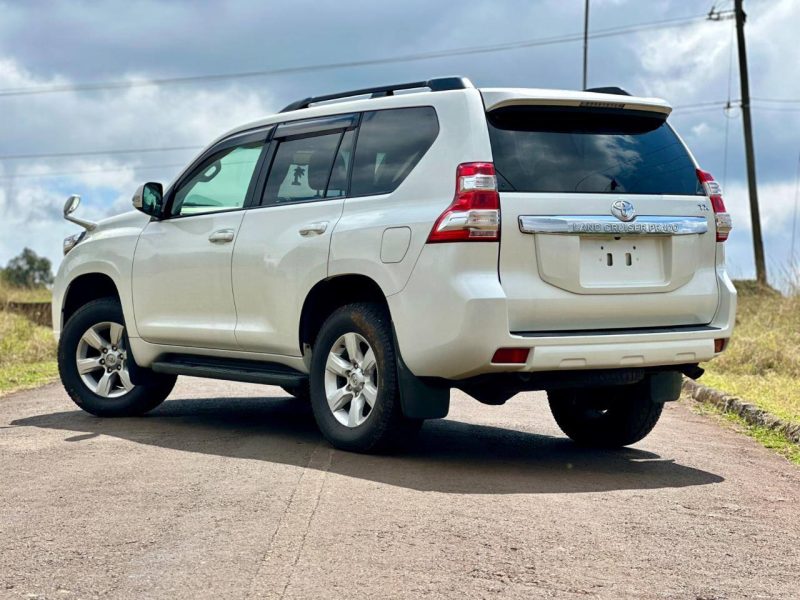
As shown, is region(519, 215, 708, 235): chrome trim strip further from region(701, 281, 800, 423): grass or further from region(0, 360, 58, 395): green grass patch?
region(0, 360, 58, 395): green grass patch

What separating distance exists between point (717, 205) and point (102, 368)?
16.3 feet

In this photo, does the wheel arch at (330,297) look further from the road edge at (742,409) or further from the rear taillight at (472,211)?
the road edge at (742,409)

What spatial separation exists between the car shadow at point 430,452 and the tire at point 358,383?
0.51 feet

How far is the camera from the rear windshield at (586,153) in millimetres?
7109

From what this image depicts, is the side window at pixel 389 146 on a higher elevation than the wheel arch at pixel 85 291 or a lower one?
higher

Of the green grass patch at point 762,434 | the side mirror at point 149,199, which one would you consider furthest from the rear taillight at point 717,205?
the side mirror at point 149,199

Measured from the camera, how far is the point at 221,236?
865cm

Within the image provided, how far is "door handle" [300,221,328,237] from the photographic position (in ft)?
25.5

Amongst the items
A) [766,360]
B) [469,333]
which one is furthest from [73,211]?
[766,360]

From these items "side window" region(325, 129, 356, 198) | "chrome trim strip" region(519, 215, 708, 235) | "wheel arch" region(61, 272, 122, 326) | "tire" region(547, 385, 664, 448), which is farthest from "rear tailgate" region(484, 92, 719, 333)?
"wheel arch" region(61, 272, 122, 326)

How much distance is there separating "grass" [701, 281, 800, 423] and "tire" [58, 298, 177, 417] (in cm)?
510

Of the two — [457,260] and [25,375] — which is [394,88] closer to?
[457,260]

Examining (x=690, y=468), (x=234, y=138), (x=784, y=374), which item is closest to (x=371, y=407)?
(x=690, y=468)

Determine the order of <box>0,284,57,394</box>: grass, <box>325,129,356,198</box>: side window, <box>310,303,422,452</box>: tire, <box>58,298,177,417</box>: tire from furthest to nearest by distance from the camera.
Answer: <box>0,284,57,394</box>: grass
<box>58,298,177,417</box>: tire
<box>325,129,356,198</box>: side window
<box>310,303,422,452</box>: tire
